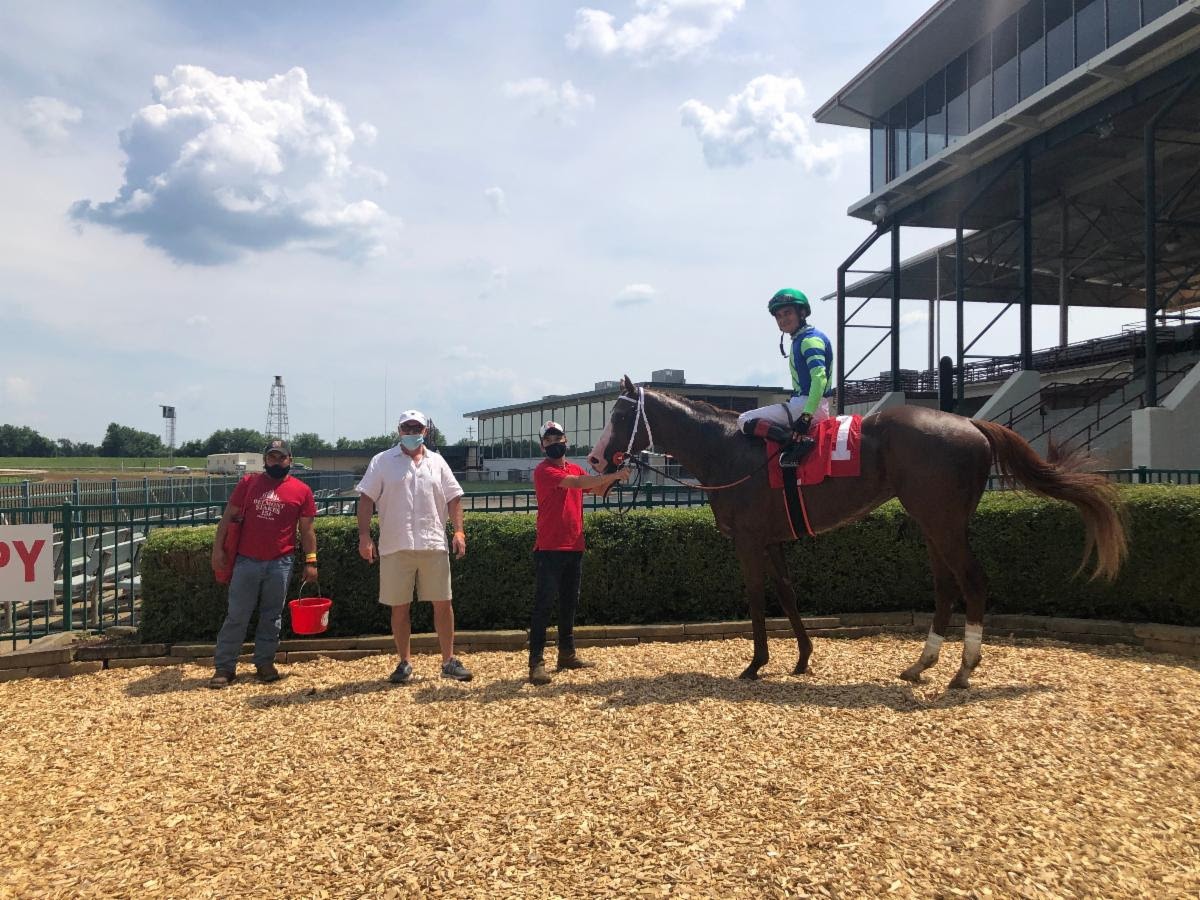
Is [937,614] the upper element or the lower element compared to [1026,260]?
lower

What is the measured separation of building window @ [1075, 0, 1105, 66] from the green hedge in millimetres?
17190

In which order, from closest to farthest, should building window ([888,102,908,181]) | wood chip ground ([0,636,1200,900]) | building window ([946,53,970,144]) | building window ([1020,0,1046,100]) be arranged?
wood chip ground ([0,636,1200,900]) < building window ([1020,0,1046,100]) < building window ([946,53,970,144]) < building window ([888,102,908,181])

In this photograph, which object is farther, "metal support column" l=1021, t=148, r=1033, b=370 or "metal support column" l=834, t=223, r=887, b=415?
"metal support column" l=834, t=223, r=887, b=415

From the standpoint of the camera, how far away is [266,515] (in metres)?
6.33

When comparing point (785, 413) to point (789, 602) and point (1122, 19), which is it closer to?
point (789, 602)

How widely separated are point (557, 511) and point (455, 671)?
1485mm

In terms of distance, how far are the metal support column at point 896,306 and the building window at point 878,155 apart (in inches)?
63.9

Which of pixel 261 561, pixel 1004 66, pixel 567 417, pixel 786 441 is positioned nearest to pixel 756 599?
pixel 786 441

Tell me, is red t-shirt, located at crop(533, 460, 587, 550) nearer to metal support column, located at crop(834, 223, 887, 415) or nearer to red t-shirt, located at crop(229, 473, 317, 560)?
red t-shirt, located at crop(229, 473, 317, 560)

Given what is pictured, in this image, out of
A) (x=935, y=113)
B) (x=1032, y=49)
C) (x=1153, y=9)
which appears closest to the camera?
(x=1153, y=9)

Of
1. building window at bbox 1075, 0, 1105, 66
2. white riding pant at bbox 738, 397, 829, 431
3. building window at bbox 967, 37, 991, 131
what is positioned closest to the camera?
white riding pant at bbox 738, 397, 829, 431

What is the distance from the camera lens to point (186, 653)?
6.87 meters

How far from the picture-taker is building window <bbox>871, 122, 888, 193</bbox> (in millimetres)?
27797

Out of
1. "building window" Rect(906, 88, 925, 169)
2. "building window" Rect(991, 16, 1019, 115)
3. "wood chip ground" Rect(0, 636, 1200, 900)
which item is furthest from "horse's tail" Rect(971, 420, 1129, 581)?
"building window" Rect(906, 88, 925, 169)
